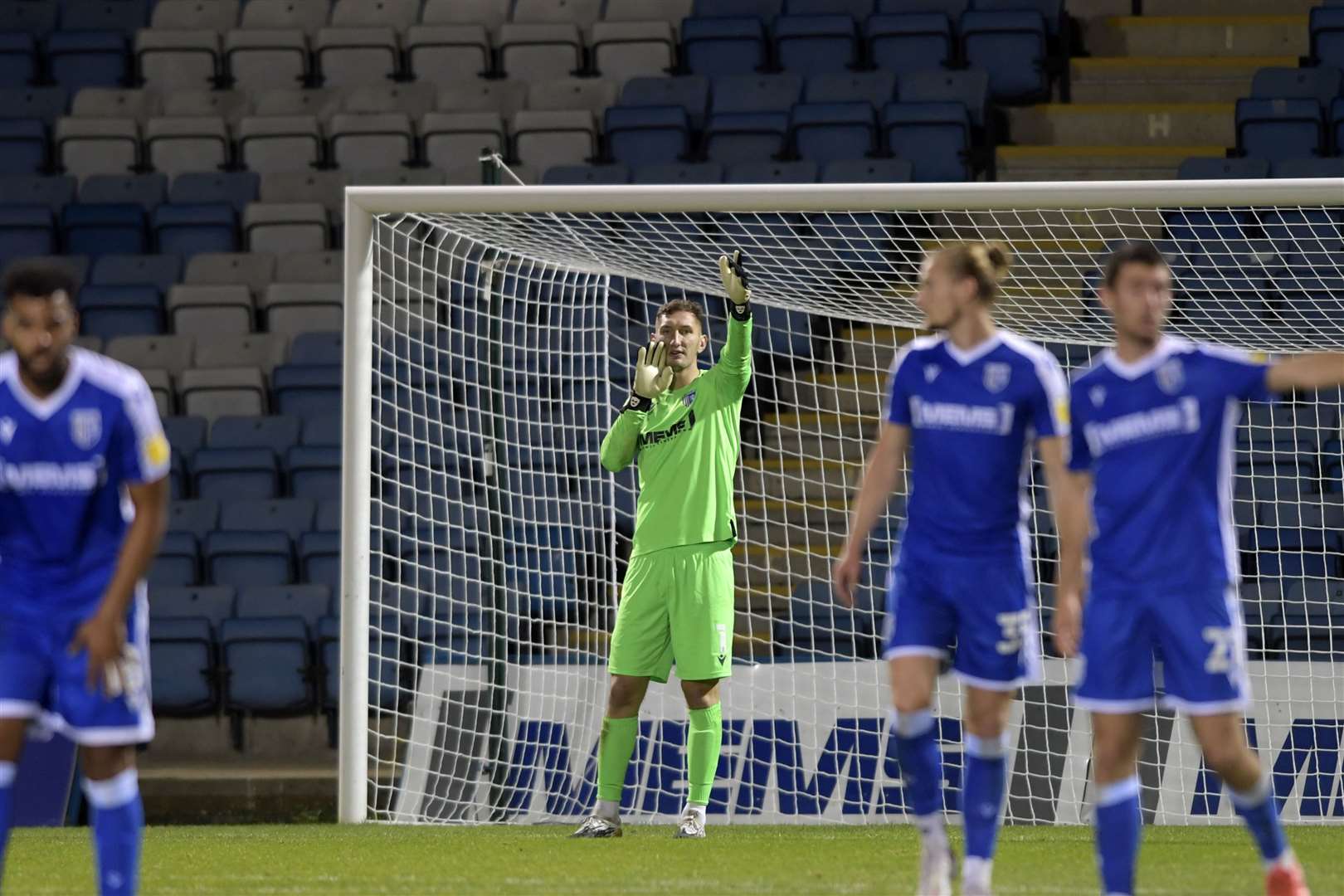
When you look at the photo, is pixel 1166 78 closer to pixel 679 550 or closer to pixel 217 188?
pixel 217 188

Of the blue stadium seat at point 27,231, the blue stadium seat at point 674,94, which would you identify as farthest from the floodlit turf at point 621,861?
the blue stadium seat at point 674,94

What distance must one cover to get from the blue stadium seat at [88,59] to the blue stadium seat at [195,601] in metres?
5.86

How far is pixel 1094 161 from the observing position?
12.5m

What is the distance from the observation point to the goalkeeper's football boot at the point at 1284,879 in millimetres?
4066

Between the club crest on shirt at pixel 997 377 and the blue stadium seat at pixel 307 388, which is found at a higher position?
the blue stadium seat at pixel 307 388

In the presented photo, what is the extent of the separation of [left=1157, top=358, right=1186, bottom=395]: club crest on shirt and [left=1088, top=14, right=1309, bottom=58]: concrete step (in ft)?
33.5

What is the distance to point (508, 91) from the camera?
14125 millimetres

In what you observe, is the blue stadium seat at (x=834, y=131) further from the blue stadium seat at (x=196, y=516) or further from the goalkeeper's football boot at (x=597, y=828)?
the goalkeeper's football boot at (x=597, y=828)

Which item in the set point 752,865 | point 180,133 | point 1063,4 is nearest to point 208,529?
point 180,133

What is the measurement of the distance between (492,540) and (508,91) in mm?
6712

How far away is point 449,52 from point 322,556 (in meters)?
5.33

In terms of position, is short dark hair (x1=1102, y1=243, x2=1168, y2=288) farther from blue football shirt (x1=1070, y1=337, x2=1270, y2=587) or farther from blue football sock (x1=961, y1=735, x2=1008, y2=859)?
blue football sock (x1=961, y1=735, x2=1008, y2=859)

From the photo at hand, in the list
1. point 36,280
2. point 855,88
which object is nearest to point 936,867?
point 36,280

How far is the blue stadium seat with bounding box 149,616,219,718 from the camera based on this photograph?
10.3 meters
